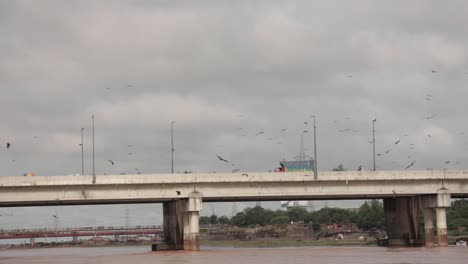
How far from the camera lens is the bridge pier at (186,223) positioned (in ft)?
324

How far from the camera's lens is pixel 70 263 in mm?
79250

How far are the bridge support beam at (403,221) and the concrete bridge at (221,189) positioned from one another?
1842 mm

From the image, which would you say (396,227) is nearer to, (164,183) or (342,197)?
(342,197)

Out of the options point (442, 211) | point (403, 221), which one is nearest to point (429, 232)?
point (442, 211)

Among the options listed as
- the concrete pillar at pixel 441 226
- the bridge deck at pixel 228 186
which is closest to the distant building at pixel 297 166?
the bridge deck at pixel 228 186

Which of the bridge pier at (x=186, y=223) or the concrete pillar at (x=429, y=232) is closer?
the bridge pier at (x=186, y=223)

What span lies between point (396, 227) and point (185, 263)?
172 feet

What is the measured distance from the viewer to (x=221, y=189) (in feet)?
327

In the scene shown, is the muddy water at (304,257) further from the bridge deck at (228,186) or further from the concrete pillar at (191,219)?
the bridge deck at (228,186)

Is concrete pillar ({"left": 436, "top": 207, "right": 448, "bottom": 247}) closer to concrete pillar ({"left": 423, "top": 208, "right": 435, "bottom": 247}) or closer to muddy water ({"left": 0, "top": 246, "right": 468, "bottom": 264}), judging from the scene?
concrete pillar ({"left": 423, "top": 208, "right": 435, "bottom": 247})

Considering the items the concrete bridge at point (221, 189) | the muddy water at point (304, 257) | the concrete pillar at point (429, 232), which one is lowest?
the muddy water at point (304, 257)

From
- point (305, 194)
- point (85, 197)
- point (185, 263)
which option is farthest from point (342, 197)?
point (185, 263)

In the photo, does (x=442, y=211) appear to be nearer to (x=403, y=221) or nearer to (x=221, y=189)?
(x=403, y=221)

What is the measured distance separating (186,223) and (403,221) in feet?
108
